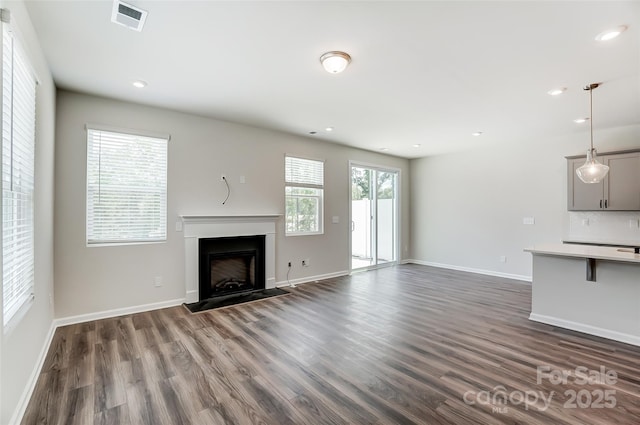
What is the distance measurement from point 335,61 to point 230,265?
3384mm

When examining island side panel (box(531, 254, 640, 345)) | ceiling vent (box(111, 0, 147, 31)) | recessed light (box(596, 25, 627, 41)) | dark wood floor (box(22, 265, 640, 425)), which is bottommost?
dark wood floor (box(22, 265, 640, 425))

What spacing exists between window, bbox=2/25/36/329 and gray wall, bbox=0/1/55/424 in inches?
6.0

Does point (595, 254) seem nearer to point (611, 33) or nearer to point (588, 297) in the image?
point (588, 297)

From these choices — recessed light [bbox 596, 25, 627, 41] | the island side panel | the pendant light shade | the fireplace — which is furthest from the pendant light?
the fireplace

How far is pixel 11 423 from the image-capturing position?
Result: 176 cm

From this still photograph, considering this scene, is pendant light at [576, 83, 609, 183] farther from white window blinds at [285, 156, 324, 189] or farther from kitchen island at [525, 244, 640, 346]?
white window blinds at [285, 156, 324, 189]

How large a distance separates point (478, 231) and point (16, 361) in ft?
23.1

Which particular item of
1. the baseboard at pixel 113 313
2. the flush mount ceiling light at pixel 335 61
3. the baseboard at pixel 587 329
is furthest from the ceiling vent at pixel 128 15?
the baseboard at pixel 587 329

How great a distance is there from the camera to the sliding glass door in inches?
268

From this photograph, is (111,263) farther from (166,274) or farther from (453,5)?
(453,5)

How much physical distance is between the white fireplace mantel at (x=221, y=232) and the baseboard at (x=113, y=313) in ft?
0.83

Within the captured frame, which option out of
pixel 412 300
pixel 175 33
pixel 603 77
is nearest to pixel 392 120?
pixel 603 77

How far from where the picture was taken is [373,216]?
7.03 metres

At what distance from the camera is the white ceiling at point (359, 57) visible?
2107 millimetres
